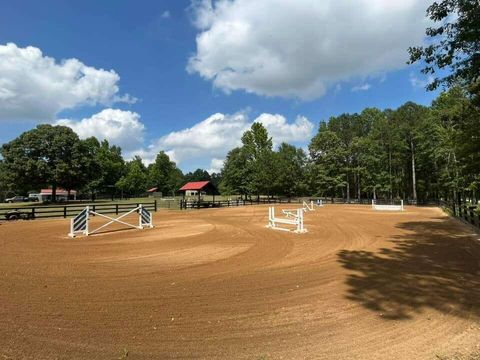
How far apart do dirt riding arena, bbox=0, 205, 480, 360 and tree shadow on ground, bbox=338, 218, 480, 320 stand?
0.03 meters

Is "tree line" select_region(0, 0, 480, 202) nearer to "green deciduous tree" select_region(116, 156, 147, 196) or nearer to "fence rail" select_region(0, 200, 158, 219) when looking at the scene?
"green deciduous tree" select_region(116, 156, 147, 196)

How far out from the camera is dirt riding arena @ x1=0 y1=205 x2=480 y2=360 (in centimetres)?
454

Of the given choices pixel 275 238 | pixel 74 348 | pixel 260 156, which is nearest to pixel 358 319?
pixel 74 348

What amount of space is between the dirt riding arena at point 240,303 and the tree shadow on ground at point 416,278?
3 cm

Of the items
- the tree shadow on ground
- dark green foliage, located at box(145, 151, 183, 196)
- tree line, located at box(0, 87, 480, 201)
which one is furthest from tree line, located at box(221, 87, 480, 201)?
dark green foliage, located at box(145, 151, 183, 196)

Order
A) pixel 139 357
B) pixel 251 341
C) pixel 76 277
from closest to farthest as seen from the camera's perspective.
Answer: pixel 139 357
pixel 251 341
pixel 76 277

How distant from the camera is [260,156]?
237ft

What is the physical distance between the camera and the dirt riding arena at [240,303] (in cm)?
454

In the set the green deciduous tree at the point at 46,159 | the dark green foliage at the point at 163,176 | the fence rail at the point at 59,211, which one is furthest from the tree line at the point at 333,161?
the dark green foliage at the point at 163,176

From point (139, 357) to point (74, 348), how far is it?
2.85ft

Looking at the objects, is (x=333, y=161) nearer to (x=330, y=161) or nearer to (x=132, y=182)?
(x=330, y=161)

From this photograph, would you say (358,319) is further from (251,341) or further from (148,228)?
(148,228)

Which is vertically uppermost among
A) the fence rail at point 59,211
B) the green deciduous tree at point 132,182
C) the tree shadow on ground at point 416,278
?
the green deciduous tree at point 132,182

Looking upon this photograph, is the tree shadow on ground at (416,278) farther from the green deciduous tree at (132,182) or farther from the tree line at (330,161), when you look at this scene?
the green deciduous tree at (132,182)
